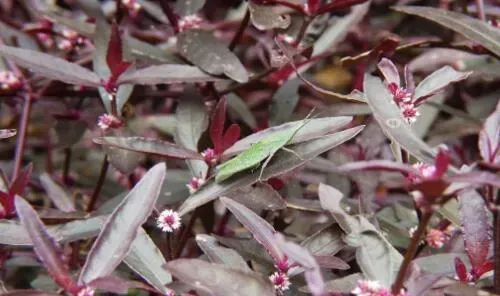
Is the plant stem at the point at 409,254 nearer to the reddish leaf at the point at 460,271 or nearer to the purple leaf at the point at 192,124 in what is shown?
the reddish leaf at the point at 460,271

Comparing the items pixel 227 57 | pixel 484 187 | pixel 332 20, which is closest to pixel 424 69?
pixel 332 20

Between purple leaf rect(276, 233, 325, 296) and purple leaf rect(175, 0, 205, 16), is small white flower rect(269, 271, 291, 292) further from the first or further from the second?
purple leaf rect(175, 0, 205, 16)

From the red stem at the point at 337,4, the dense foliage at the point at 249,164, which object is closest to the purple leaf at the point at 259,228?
the dense foliage at the point at 249,164

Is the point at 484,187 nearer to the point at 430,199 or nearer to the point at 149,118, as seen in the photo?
the point at 430,199

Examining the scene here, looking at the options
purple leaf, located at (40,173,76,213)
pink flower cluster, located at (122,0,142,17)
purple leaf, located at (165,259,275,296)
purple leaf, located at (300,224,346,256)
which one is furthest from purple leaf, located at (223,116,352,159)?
pink flower cluster, located at (122,0,142,17)

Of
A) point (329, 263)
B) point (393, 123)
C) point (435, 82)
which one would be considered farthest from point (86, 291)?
point (435, 82)
